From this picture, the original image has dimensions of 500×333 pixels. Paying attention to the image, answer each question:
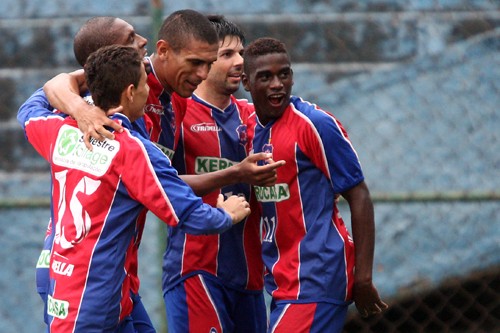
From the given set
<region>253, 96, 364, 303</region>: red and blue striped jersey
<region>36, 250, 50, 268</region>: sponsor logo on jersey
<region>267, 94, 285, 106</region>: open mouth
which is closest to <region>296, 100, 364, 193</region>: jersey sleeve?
<region>253, 96, 364, 303</region>: red and blue striped jersey

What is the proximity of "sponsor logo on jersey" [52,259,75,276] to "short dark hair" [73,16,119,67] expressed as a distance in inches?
38.9

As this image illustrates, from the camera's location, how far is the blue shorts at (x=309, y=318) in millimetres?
4438

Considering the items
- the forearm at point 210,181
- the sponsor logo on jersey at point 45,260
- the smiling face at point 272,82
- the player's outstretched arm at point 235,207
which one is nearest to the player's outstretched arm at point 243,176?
the forearm at point 210,181

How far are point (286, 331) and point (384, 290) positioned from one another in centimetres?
171

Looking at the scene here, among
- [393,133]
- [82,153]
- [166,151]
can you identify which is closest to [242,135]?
[166,151]

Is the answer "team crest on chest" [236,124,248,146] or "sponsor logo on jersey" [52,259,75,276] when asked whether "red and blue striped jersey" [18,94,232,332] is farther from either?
"team crest on chest" [236,124,248,146]

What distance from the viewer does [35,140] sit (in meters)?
4.23

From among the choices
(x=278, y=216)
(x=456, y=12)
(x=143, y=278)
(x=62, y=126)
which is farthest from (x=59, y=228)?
(x=456, y=12)

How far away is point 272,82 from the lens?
4.52 metres

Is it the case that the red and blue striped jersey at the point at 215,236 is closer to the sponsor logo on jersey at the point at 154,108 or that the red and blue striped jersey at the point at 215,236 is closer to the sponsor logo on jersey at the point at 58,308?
the sponsor logo on jersey at the point at 154,108

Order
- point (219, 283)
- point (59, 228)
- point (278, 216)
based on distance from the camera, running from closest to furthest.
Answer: point (59, 228)
point (278, 216)
point (219, 283)

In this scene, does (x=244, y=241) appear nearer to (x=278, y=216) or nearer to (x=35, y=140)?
(x=278, y=216)

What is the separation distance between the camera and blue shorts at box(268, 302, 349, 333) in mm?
4438

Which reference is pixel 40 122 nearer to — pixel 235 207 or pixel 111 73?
pixel 111 73
